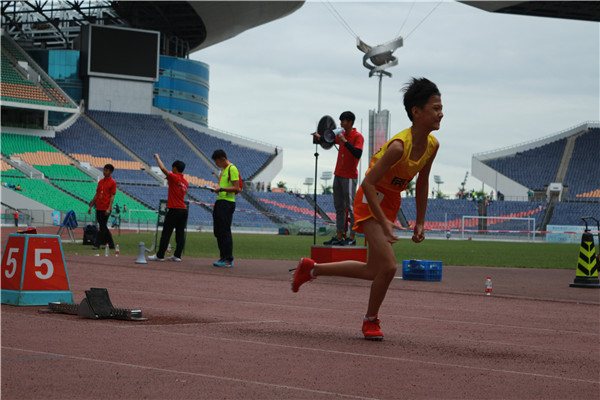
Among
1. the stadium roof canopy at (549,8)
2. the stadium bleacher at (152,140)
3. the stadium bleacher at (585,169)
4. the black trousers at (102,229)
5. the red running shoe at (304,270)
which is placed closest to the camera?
the red running shoe at (304,270)

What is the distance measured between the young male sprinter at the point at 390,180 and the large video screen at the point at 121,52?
64186 millimetres

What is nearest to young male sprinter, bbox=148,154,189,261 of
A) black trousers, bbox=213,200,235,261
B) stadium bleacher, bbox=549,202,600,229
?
black trousers, bbox=213,200,235,261

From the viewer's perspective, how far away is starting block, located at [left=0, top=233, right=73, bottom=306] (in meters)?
8.34

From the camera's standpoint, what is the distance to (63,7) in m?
74.7

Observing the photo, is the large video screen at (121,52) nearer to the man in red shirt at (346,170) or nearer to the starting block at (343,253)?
the man in red shirt at (346,170)

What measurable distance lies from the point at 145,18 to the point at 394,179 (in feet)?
242

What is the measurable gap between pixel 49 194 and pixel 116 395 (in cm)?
4918

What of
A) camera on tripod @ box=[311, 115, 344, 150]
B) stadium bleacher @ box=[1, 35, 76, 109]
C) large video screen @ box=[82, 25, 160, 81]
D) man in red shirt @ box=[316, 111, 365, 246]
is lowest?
man in red shirt @ box=[316, 111, 365, 246]

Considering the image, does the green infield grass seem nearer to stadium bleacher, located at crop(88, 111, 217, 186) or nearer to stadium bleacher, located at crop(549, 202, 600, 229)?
stadium bleacher, located at crop(549, 202, 600, 229)

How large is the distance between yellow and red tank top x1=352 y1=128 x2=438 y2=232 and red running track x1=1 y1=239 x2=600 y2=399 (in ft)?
3.41

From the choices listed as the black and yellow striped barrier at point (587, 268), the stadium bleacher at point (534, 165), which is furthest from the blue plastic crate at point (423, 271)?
the stadium bleacher at point (534, 165)

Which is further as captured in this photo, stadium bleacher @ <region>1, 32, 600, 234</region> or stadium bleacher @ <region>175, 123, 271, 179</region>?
stadium bleacher @ <region>175, 123, 271, 179</region>

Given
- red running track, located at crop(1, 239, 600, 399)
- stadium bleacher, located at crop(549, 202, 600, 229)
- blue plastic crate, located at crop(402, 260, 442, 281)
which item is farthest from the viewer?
stadium bleacher, located at crop(549, 202, 600, 229)

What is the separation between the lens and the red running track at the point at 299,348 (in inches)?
186
